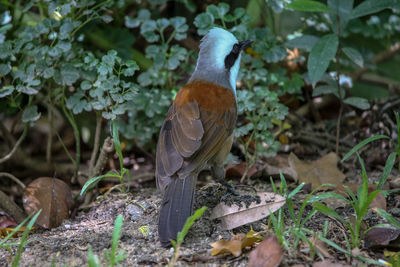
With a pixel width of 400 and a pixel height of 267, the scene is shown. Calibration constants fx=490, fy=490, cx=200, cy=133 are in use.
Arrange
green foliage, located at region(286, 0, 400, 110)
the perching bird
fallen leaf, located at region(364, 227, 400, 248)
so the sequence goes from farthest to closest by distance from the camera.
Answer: green foliage, located at region(286, 0, 400, 110) → the perching bird → fallen leaf, located at region(364, 227, 400, 248)

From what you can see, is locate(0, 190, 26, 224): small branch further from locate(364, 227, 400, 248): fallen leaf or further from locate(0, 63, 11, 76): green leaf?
locate(364, 227, 400, 248): fallen leaf

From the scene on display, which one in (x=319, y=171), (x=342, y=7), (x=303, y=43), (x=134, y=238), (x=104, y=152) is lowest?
(x=319, y=171)

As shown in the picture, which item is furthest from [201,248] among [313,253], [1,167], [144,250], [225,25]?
[1,167]

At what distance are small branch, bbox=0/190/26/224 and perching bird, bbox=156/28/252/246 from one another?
3.97ft

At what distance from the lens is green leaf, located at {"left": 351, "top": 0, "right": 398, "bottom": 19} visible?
3.81 metres

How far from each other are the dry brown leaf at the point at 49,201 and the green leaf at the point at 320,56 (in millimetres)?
2068

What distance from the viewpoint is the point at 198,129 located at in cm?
338

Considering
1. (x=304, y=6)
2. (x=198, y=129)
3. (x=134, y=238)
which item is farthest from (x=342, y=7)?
(x=134, y=238)

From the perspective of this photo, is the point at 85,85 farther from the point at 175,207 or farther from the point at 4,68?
the point at 175,207

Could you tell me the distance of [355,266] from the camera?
2543 millimetres

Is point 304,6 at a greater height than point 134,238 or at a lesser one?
greater

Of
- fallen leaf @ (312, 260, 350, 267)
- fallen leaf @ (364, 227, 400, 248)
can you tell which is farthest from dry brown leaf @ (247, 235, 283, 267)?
fallen leaf @ (364, 227, 400, 248)

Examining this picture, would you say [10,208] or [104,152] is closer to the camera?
[10,208]

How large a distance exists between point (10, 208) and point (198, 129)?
5.11ft
